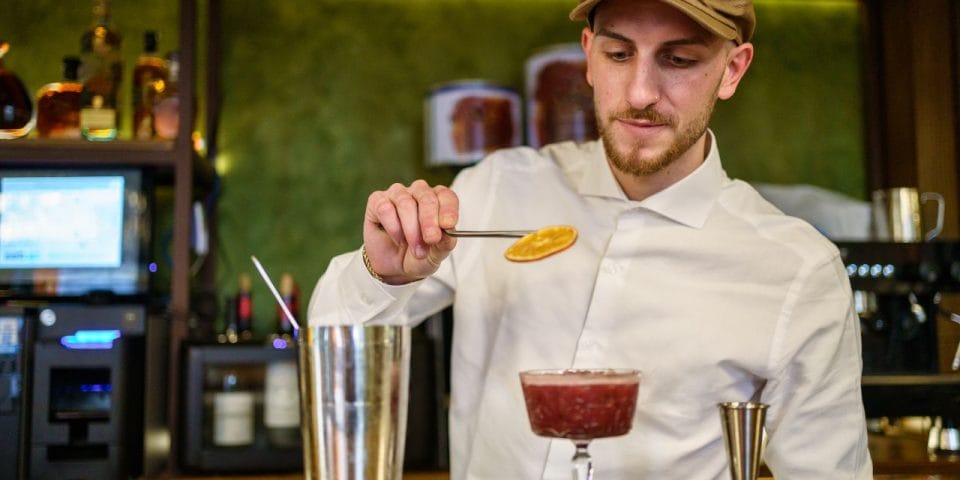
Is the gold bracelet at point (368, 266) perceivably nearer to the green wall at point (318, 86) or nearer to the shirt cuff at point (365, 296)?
the shirt cuff at point (365, 296)

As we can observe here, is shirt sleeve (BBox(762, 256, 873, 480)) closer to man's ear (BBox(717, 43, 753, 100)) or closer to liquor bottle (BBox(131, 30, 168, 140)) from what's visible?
man's ear (BBox(717, 43, 753, 100))

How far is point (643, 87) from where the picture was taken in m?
1.50

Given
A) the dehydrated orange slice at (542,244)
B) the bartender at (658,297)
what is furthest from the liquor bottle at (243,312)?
the dehydrated orange slice at (542,244)

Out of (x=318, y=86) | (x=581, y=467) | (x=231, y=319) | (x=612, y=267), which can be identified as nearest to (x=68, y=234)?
(x=231, y=319)

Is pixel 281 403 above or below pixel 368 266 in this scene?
below

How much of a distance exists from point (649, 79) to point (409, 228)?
49cm

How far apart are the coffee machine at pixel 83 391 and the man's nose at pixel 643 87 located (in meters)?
1.52

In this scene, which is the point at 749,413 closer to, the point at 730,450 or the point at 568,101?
the point at 730,450

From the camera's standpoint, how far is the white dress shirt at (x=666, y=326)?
5.33 feet

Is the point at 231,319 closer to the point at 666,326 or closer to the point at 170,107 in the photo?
the point at 170,107

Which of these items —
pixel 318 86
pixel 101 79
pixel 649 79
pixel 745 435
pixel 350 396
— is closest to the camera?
pixel 350 396

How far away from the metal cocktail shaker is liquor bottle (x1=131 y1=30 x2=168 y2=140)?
6.18ft

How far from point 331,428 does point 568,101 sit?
2.14 m

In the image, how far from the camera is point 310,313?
1.62 m
